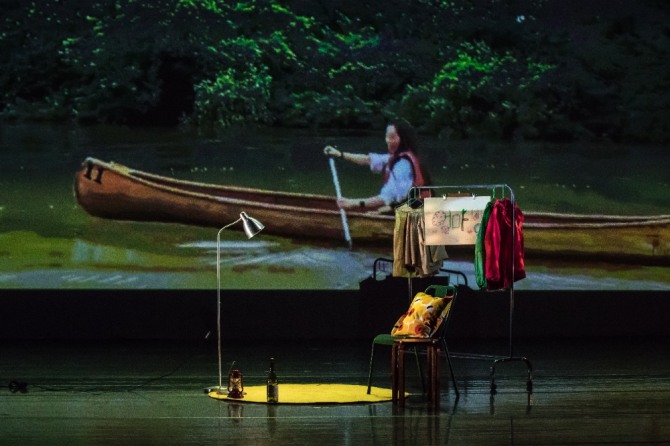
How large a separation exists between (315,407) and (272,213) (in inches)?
148

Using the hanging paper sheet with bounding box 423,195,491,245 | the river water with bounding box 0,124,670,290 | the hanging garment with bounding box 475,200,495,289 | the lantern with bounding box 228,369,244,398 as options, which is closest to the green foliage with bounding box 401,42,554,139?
the river water with bounding box 0,124,670,290

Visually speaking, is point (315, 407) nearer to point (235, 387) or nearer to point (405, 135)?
point (235, 387)

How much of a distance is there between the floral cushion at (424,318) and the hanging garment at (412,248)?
984 mm

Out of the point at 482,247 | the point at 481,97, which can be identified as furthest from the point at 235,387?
the point at 481,97

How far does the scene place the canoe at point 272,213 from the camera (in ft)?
32.8

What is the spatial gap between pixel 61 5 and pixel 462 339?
407 cm

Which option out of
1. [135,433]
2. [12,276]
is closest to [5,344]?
[12,276]

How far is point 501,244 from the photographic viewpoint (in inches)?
284

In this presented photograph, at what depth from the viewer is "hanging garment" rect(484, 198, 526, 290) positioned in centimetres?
718

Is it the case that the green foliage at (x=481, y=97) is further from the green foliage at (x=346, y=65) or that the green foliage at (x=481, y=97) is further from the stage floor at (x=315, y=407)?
the stage floor at (x=315, y=407)

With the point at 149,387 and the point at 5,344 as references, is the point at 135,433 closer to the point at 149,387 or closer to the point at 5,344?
the point at 149,387

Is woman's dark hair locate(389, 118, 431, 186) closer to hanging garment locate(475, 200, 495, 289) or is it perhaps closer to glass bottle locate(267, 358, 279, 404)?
hanging garment locate(475, 200, 495, 289)

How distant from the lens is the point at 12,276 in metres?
9.77

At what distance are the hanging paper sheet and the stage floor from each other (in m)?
0.85
